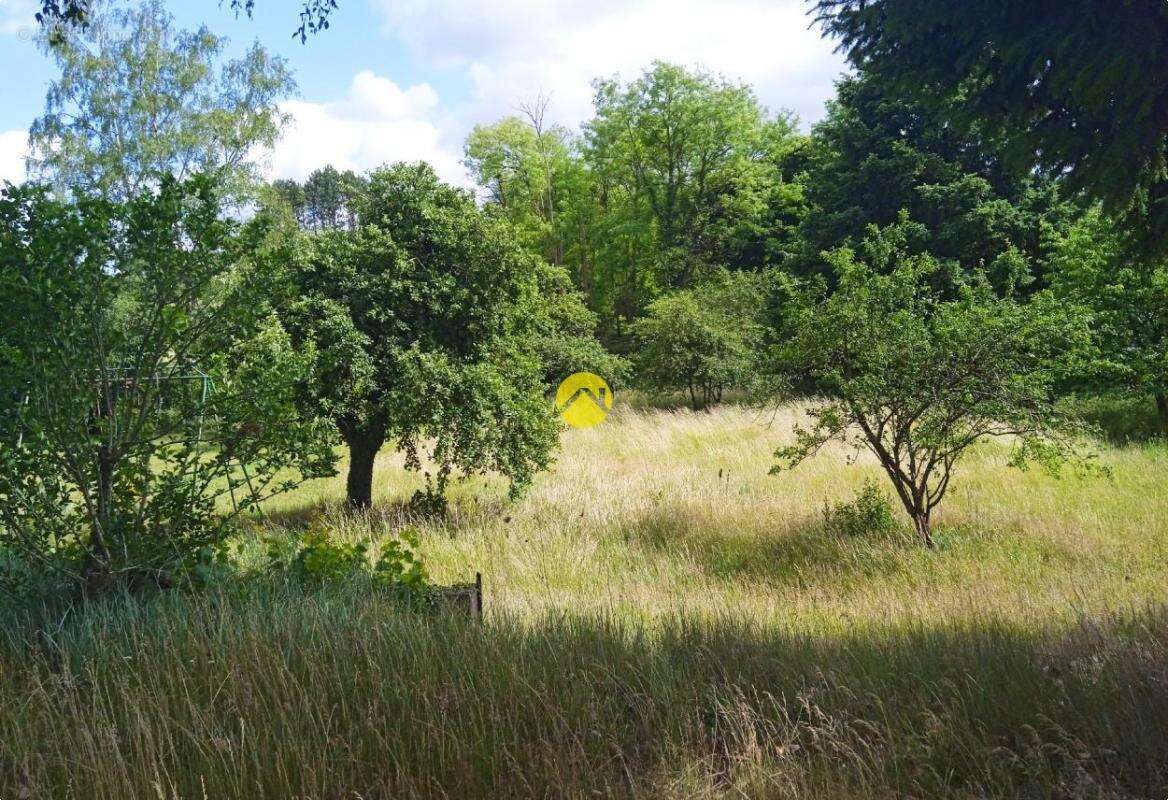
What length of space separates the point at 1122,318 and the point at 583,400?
12677mm

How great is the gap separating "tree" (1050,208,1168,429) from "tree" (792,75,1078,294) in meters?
5.53

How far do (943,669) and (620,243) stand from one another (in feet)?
123

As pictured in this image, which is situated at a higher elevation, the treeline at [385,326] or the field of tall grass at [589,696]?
the treeline at [385,326]

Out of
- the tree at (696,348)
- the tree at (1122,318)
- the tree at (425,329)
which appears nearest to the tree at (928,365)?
the tree at (425,329)

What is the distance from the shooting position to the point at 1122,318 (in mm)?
14562

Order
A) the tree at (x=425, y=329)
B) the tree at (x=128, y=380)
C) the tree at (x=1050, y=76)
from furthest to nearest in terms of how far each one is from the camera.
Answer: the tree at (x=425, y=329), the tree at (x=1050, y=76), the tree at (x=128, y=380)

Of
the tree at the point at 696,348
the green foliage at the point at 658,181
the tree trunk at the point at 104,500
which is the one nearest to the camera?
the tree trunk at the point at 104,500

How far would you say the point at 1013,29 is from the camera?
5016mm

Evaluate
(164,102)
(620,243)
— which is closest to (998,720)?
(164,102)

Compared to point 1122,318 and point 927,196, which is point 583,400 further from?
point 1122,318

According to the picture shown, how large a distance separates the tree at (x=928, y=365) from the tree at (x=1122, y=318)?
6700 millimetres

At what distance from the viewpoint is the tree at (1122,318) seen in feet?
45.6

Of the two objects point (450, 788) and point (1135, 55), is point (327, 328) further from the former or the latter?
point (1135, 55)

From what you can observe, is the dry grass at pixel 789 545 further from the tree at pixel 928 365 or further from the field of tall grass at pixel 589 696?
the tree at pixel 928 365
